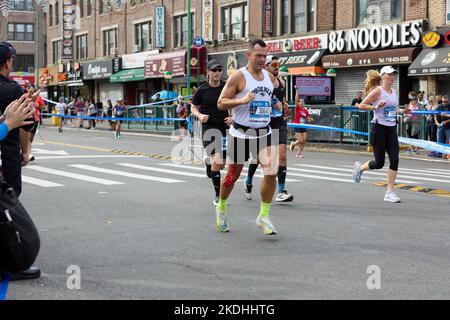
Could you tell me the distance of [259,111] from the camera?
7676 millimetres

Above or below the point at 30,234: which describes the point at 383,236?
below

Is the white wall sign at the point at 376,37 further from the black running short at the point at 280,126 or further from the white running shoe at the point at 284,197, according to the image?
the white running shoe at the point at 284,197

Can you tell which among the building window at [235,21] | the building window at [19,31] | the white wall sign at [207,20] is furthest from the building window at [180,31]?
the building window at [19,31]

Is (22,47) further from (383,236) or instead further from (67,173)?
(383,236)

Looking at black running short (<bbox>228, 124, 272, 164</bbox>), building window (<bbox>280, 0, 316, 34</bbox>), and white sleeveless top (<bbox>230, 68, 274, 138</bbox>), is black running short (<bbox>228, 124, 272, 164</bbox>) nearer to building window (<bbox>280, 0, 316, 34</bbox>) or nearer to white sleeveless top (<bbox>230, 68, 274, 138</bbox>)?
white sleeveless top (<bbox>230, 68, 274, 138</bbox>)

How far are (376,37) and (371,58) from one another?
89 centimetres

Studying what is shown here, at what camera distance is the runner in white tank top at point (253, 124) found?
7518 millimetres

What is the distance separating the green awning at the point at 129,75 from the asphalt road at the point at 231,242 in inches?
1260

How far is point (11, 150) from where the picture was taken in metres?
6.08

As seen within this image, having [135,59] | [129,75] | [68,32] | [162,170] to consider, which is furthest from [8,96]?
[68,32]

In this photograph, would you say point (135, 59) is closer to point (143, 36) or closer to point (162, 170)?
point (143, 36)

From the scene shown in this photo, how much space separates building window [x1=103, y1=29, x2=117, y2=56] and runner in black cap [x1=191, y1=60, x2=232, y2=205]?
40.9 meters
